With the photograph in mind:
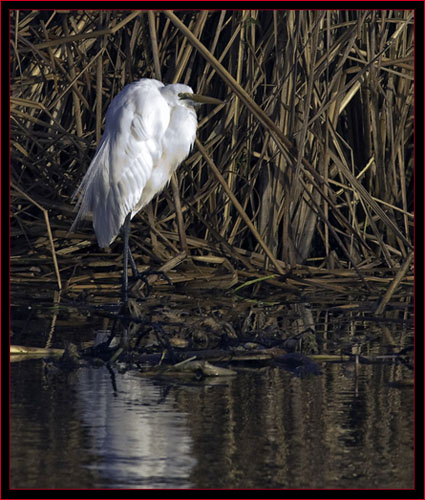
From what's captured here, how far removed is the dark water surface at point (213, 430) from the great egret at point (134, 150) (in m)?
1.93

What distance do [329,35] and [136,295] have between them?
2058mm

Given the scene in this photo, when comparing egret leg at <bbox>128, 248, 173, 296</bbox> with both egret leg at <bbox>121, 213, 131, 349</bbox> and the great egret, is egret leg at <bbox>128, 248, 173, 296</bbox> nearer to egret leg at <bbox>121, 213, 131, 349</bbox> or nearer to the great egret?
the great egret

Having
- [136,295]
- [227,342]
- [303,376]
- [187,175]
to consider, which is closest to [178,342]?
[227,342]

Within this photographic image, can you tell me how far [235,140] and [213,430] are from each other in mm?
3599

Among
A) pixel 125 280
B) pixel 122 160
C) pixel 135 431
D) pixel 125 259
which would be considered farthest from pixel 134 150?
pixel 135 431

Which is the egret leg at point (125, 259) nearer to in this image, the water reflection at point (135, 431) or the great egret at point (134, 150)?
the great egret at point (134, 150)

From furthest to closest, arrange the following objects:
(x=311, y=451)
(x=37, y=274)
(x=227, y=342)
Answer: (x=37, y=274) < (x=227, y=342) < (x=311, y=451)

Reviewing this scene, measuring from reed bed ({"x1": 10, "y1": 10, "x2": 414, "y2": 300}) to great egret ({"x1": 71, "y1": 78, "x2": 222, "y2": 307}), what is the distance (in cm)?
21

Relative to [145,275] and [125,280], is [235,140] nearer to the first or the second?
[145,275]

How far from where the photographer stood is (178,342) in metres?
5.23

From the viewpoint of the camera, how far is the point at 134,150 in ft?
22.3

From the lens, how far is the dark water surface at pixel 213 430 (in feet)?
11.0

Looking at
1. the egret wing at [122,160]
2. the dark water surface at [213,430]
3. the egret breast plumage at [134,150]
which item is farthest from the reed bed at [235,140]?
A: the dark water surface at [213,430]

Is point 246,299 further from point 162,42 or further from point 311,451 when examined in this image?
point 311,451
